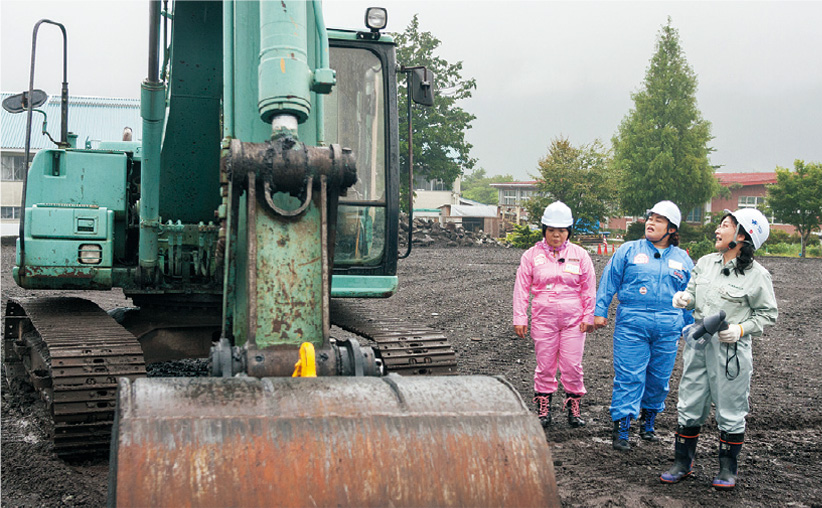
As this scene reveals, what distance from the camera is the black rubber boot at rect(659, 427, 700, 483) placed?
471 centimetres

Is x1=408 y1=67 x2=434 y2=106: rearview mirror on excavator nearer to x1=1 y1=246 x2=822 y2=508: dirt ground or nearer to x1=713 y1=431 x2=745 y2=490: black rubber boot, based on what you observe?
x1=1 y1=246 x2=822 y2=508: dirt ground

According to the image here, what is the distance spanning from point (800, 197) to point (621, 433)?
30.5 meters

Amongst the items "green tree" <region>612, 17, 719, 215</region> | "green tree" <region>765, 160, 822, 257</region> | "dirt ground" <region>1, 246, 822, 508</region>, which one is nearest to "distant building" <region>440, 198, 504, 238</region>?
"green tree" <region>612, 17, 719, 215</region>

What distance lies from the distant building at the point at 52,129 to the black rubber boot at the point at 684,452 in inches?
1018

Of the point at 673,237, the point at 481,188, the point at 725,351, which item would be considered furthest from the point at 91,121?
the point at 481,188

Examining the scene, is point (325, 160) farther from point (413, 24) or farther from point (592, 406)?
point (413, 24)

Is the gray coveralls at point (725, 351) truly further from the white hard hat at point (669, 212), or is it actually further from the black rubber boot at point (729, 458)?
the white hard hat at point (669, 212)

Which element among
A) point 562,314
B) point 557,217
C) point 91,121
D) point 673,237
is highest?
point 91,121

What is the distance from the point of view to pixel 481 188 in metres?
121

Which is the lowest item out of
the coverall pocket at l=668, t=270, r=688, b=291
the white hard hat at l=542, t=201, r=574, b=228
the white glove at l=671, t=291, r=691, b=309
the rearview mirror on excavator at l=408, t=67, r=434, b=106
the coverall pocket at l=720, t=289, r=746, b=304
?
the white glove at l=671, t=291, r=691, b=309

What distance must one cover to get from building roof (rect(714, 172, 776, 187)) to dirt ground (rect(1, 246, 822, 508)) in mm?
46382

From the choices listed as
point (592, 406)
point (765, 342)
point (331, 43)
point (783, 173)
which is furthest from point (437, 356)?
point (783, 173)

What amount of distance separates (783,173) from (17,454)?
34.2m

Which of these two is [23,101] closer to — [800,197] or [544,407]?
[544,407]
